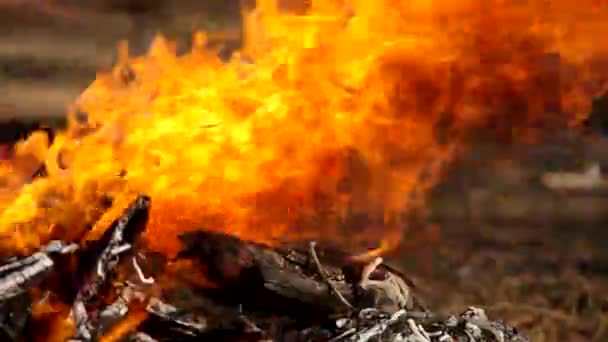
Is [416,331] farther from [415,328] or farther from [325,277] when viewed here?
[325,277]

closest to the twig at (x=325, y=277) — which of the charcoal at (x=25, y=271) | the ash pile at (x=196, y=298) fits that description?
the ash pile at (x=196, y=298)

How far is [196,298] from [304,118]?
46 cm

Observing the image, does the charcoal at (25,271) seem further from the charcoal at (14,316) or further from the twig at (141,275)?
the twig at (141,275)

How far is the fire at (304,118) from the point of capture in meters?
1.74

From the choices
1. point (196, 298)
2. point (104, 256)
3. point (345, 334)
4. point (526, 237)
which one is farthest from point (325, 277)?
point (526, 237)

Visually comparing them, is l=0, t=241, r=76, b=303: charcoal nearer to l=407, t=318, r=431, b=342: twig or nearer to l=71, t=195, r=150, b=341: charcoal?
l=71, t=195, r=150, b=341: charcoal

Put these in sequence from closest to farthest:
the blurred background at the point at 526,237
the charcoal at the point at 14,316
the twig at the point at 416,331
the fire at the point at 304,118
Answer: the charcoal at the point at 14,316 → the twig at the point at 416,331 → the fire at the point at 304,118 → the blurred background at the point at 526,237

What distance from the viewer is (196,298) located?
5.26 ft

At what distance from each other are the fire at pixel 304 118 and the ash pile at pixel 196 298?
0.10m

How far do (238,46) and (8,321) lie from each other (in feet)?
2.36

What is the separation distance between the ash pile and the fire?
104 millimetres

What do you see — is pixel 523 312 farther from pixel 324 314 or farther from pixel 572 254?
pixel 324 314

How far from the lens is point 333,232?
75.7 inches

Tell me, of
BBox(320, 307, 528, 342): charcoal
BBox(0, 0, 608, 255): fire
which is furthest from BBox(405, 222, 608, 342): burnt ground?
BBox(320, 307, 528, 342): charcoal
